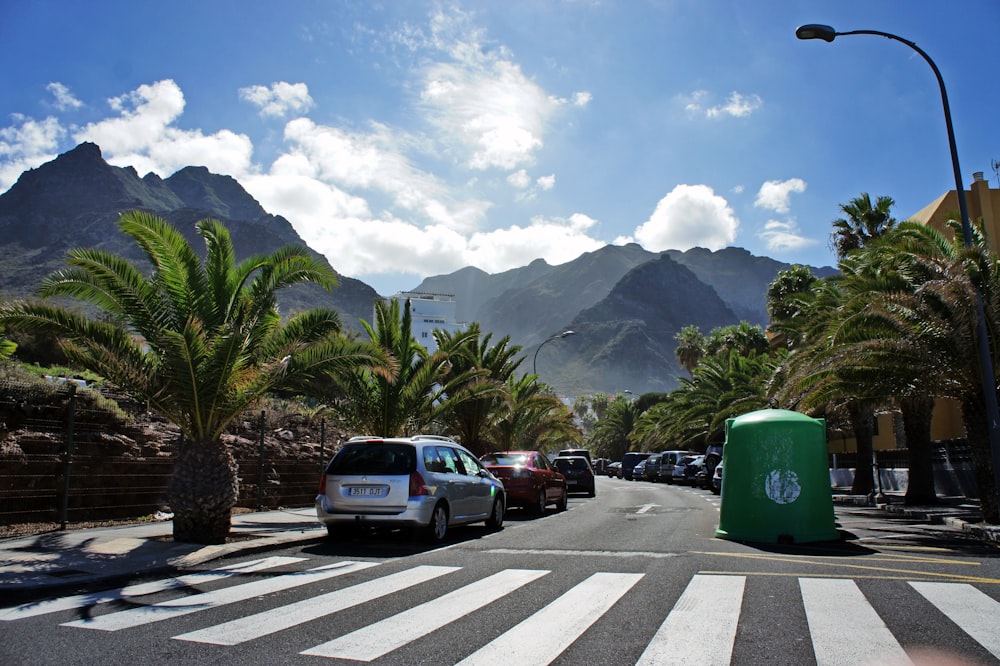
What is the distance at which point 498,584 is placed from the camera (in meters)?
7.34

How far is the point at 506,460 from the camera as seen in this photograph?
1769cm

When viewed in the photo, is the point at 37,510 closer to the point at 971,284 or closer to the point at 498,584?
the point at 498,584

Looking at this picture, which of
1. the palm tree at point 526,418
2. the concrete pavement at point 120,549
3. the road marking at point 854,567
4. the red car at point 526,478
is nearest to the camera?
the concrete pavement at point 120,549

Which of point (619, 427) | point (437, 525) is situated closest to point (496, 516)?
point (437, 525)

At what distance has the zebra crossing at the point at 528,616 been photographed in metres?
4.88

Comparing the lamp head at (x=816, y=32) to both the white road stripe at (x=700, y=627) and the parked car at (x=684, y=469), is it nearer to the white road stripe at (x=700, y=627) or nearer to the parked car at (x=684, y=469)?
the white road stripe at (x=700, y=627)

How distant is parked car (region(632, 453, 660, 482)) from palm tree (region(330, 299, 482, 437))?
2638 centimetres

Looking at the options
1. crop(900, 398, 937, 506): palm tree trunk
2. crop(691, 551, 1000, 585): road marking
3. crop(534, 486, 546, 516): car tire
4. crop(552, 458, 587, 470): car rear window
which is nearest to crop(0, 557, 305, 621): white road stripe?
crop(691, 551, 1000, 585): road marking

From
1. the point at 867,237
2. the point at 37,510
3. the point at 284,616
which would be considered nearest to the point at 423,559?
the point at 284,616

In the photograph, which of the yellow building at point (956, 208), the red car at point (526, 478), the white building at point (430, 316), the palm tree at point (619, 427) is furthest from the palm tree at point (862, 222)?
the white building at point (430, 316)

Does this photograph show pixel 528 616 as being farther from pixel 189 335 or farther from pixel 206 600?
pixel 189 335

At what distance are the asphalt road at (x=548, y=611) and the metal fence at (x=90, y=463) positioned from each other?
4.33 metres

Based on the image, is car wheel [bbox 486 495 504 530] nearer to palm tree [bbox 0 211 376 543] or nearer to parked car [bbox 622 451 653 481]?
palm tree [bbox 0 211 376 543]

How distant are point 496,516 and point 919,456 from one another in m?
12.9
